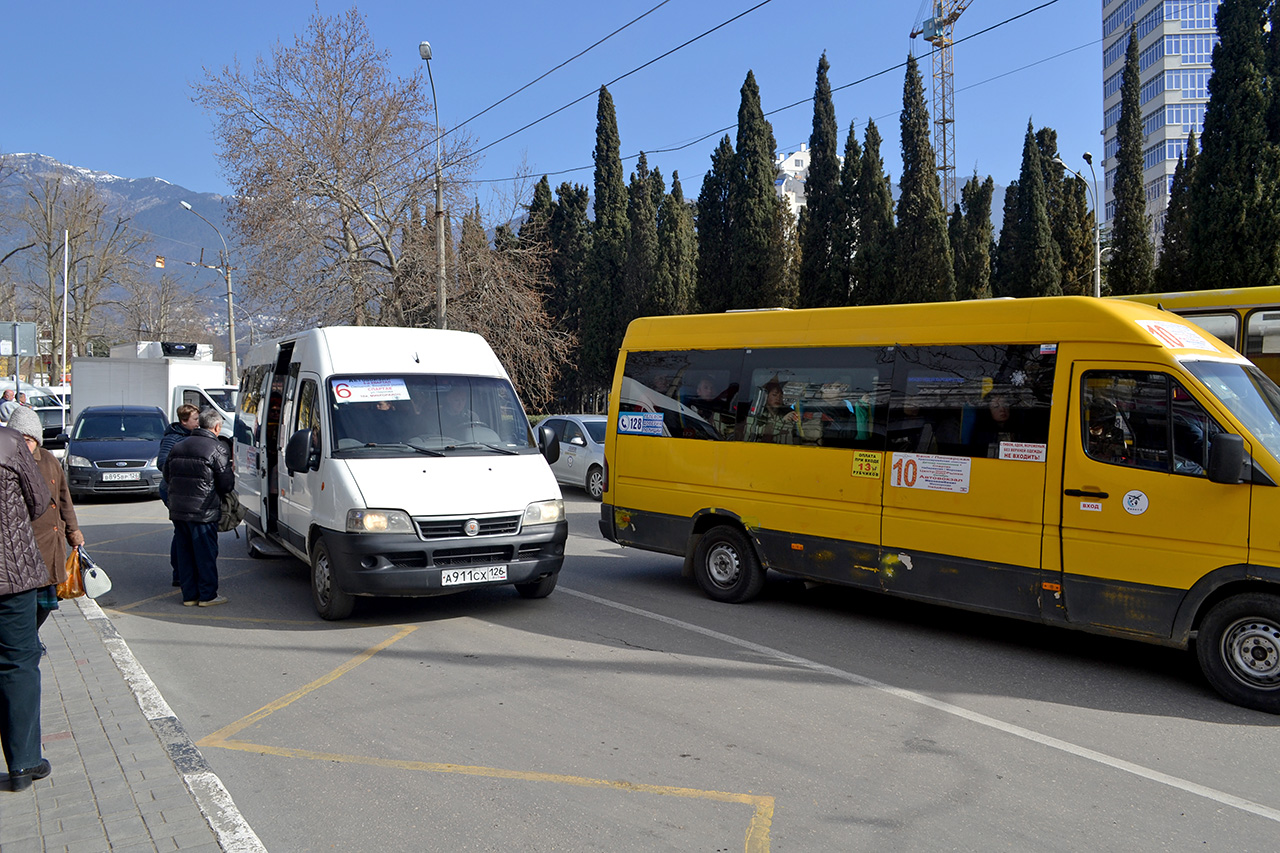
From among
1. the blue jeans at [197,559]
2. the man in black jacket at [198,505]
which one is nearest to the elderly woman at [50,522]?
the man in black jacket at [198,505]

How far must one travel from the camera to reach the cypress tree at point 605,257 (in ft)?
136

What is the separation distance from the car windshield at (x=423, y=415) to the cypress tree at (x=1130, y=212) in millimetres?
30508

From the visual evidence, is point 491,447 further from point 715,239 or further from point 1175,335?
point 715,239

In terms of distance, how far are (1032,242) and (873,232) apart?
22.5ft

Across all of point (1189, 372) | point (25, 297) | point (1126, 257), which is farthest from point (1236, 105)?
point (25, 297)

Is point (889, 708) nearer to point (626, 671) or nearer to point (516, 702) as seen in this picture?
point (626, 671)

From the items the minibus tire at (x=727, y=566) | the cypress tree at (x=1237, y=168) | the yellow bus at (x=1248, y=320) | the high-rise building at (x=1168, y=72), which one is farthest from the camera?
the high-rise building at (x=1168, y=72)

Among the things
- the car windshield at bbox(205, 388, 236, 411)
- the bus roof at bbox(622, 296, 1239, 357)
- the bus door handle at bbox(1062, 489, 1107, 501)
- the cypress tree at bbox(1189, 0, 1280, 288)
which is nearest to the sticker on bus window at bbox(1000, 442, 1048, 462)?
the bus door handle at bbox(1062, 489, 1107, 501)

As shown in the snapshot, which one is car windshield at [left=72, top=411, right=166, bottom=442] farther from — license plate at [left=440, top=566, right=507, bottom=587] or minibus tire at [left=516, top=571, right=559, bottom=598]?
license plate at [left=440, top=566, right=507, bottom=587]

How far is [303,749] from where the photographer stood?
16.5 feet

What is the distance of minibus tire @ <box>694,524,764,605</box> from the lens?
8.63 metres

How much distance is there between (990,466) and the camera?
6.96m

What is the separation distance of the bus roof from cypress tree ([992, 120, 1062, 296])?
31.6m

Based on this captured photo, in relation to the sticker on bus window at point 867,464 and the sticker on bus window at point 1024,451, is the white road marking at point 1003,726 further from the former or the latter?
the sticker on bus window at point 1024,451
